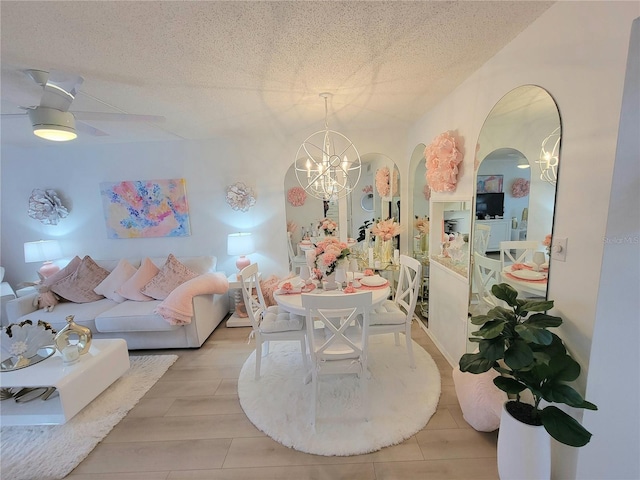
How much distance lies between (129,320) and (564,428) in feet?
11.0

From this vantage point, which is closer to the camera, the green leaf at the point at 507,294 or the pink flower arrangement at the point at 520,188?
the green leaf at the point at 507,294

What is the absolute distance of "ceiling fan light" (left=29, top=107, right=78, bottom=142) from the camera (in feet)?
5.32

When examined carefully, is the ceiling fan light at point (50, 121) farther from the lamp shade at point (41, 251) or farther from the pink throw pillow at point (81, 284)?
the lamp shade at point (41, 251)

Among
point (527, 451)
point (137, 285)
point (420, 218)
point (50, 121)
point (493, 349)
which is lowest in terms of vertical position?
point (527, 451)

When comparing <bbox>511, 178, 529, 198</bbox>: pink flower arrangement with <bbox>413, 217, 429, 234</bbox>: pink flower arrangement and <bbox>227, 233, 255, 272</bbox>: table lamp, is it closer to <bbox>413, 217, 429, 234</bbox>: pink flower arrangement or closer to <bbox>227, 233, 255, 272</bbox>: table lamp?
<bbox>413, 217, 429, 234</bbox>: pink flower arrangement

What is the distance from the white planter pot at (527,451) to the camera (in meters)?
1.21

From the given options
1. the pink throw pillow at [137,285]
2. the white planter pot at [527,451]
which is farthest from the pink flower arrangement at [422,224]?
the pink throw pillow at [137,285]

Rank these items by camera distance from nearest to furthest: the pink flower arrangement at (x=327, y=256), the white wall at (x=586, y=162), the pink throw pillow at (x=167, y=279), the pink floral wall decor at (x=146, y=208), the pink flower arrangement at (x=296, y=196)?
the white wall at (x=586, y=162) → the pink flower arrangement at (x=327, y=256) → the pink throw pillow at (x=167, y=279) → the pink floral wall decor at (x=146, y=208) → the pink flower arrangement at (x=296, y=196)

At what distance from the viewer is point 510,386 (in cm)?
126

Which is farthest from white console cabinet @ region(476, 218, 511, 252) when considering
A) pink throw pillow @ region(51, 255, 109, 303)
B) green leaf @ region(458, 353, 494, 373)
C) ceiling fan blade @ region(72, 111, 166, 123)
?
pink throw pillow @ region(51, 255, 109, 303)

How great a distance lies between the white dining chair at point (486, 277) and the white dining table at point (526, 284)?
65 millimetres

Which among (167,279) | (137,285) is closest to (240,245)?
(167,279)

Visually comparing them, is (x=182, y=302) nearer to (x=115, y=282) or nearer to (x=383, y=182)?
(x=115, y=282)

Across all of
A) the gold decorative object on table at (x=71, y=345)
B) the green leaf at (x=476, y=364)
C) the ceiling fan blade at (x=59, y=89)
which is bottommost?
the gold decorative object on table at (x=71, y=345)
